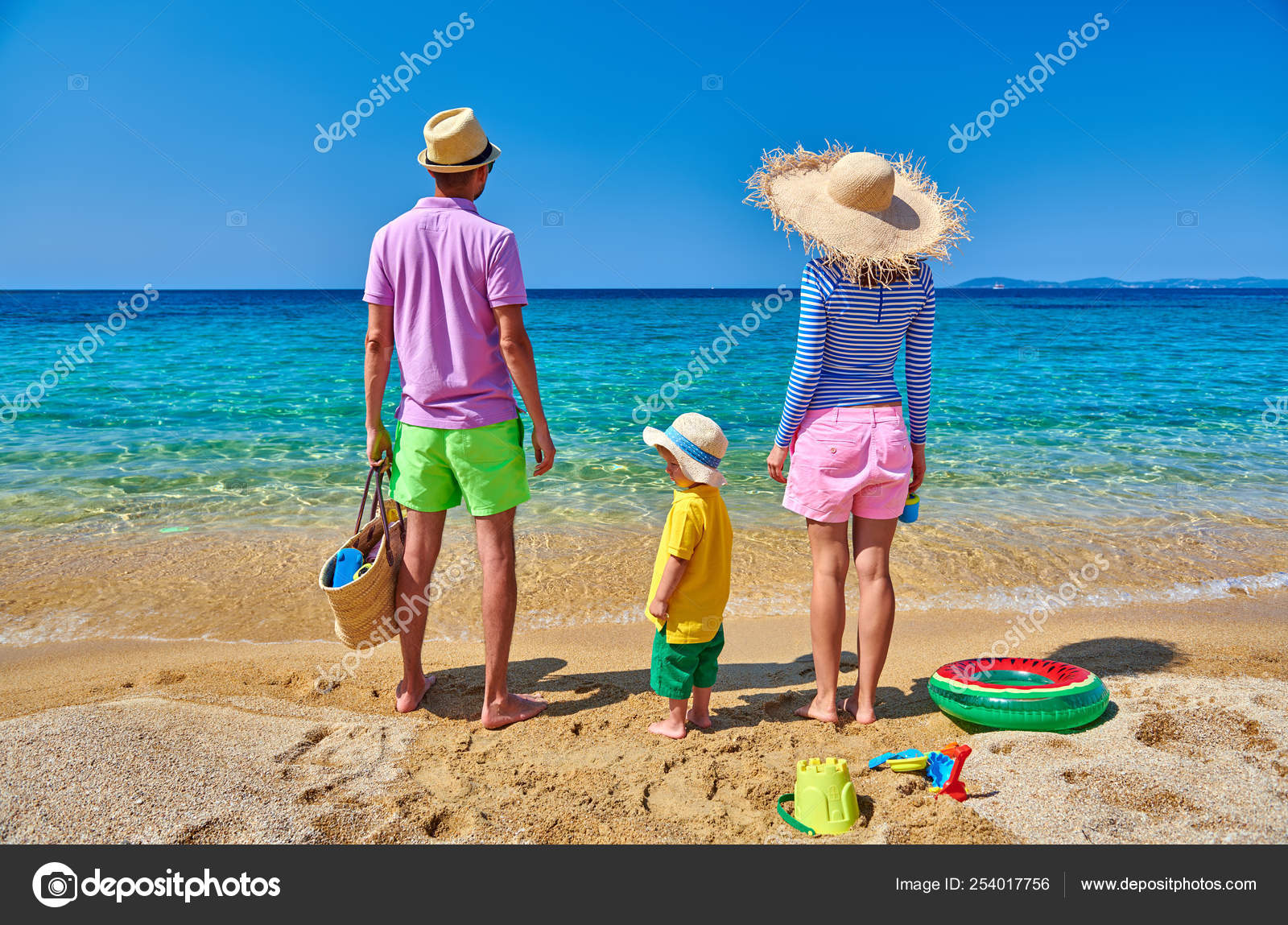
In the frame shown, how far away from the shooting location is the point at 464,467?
3055 mm

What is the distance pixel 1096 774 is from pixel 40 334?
29.7 meters

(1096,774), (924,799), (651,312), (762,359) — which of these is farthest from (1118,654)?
(651,312)

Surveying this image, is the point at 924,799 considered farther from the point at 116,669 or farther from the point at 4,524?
the point at 4,524

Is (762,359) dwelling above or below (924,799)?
above

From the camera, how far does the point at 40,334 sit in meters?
24.0

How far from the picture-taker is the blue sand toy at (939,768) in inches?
101

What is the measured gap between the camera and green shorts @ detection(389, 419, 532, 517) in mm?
3039

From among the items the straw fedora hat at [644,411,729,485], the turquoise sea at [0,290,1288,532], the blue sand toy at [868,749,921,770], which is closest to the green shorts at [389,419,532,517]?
the straw fedora hat at [644,411,729,485]

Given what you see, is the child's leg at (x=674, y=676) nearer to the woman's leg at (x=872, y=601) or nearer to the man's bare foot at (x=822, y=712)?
the man's bare foot at (x=822, y=712)

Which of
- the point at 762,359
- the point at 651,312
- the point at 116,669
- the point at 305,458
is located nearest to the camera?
the point at 116,669

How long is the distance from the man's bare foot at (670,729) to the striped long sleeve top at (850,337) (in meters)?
1.20

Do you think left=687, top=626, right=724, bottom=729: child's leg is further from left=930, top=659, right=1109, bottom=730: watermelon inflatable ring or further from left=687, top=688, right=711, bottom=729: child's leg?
left=930, top=659, right=1109, bottom=730: watermelon inflatable ring
